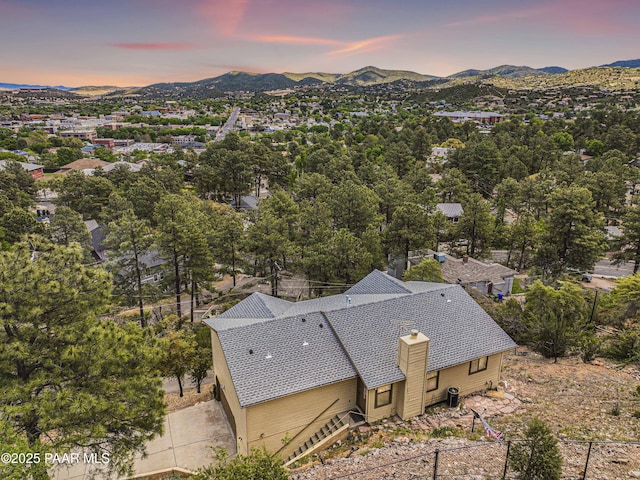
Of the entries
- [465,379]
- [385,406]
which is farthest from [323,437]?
[465,379]

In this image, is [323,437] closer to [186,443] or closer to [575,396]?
[186,443]

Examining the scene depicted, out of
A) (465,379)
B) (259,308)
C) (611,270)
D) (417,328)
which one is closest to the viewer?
(417,328)

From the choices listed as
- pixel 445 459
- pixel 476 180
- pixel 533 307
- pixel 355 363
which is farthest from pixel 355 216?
pixel 476 180

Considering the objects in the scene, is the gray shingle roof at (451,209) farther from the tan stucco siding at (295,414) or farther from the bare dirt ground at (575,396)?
the tan stucco siding at (295,414)

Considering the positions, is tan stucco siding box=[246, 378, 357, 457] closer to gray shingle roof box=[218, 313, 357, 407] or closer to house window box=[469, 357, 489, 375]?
gray shingle roof box=[218, 313, 357, 407]

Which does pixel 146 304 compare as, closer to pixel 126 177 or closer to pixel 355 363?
pixel 355 363

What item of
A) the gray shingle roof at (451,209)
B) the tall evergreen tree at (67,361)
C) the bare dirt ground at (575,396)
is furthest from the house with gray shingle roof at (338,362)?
the gray shingle roof at (451,209)
